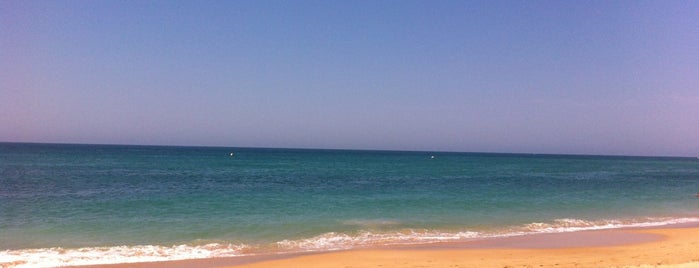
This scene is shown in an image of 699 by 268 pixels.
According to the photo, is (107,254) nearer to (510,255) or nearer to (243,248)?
(243,248)

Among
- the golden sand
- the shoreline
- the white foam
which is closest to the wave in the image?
the white foam

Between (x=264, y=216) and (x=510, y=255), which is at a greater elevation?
(x=510, y=255)

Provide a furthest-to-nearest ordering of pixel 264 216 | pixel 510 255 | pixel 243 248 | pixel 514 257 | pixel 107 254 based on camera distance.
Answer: pixel 264 216 < pixel 243 248 < pixel 107 254 < pixel 510 255 < pixel 514 257

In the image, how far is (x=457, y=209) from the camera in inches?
917

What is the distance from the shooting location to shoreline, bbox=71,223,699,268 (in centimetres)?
1245

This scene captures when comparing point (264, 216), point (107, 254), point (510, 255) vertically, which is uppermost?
point (510, 255)

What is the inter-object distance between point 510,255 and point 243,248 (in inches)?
307

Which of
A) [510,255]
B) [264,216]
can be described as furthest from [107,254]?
[510,255]

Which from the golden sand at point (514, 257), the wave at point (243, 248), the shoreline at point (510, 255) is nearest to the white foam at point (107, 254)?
the wave at point (243, 248)

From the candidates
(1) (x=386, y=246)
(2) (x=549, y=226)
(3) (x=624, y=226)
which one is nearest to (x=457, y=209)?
(2) (x=549, y=226)

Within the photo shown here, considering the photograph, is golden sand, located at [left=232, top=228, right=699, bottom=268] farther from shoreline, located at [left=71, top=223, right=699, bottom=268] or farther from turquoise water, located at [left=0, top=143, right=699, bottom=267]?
turquoise water, located at [left=0, top=143, right=699, bottom=267]

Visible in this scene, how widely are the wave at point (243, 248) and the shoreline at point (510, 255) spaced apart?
0.59 metres

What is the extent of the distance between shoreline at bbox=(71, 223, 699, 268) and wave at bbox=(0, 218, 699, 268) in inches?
23.2

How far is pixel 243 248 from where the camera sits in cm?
1480
